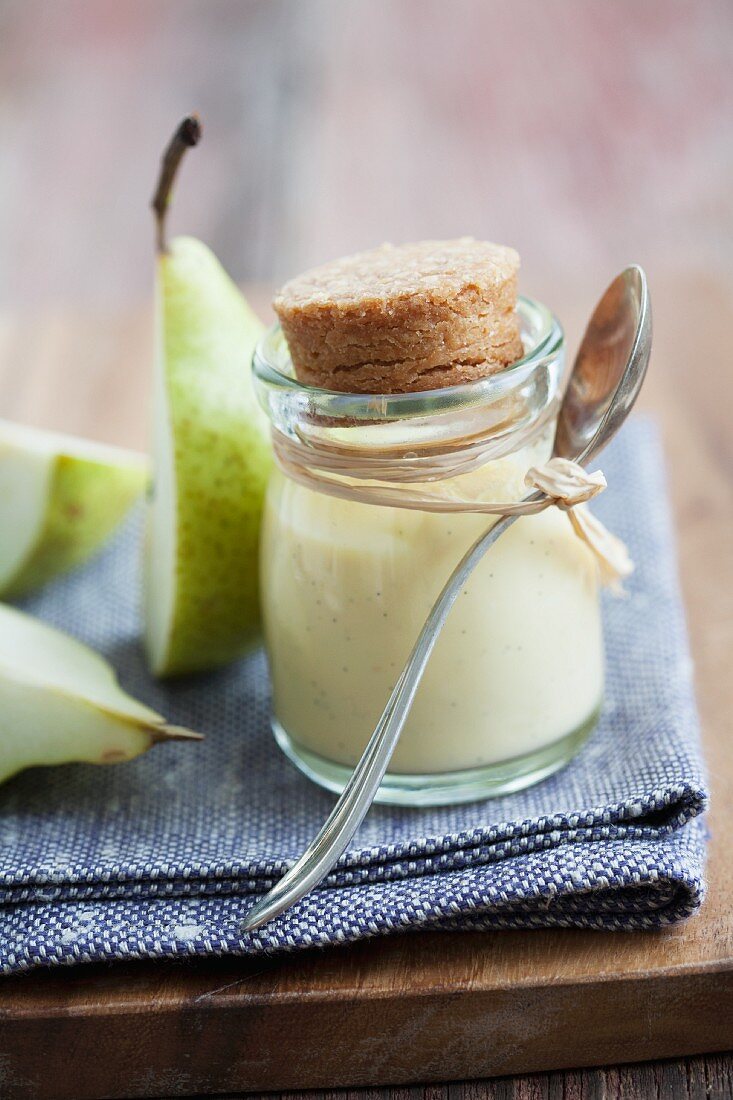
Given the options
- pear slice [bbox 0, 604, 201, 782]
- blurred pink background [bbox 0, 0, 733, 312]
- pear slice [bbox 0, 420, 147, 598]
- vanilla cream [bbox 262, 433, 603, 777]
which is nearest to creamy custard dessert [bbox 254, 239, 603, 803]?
vanilla cream [bbox 262, 433, 603, 777]

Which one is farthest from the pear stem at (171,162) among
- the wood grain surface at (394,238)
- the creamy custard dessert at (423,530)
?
the wood grain surface at (394,238)

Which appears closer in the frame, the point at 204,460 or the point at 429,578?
the point at 429,578

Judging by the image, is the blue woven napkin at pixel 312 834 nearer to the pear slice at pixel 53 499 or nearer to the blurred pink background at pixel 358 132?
the pear slice at pixel 53 499

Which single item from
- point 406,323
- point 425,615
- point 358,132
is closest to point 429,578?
point 425,615

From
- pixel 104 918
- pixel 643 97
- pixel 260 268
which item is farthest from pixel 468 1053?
pixel 643 97

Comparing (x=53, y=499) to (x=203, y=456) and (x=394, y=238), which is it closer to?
(x=203, y=456)

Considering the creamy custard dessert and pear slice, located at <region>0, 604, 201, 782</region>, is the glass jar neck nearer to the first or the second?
the creamy custard dessert
